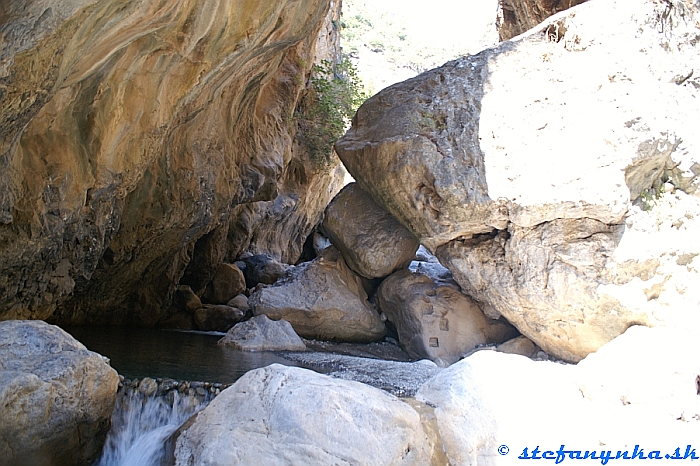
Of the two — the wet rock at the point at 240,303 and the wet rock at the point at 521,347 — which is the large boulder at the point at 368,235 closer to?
the wet rock at the point at 521,347

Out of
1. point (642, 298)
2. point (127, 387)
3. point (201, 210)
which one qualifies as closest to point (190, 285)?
point (201, 210)

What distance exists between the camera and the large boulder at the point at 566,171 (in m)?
7.82

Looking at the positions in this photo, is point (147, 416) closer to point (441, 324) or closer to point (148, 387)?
point (148, 387)

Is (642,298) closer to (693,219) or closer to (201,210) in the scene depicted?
(693,219)

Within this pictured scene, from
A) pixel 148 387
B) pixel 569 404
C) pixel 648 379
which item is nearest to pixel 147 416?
pixel 148 387

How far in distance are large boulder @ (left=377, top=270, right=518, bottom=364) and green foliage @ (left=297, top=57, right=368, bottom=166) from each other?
5.57 meters

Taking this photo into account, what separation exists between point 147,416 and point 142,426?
102 millimetres

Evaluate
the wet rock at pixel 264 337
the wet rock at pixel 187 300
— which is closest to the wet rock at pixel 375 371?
the wet rock at pixel 264 337

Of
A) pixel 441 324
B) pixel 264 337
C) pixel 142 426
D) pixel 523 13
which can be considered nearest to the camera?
pixel 142 426

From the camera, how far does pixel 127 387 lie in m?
4.94

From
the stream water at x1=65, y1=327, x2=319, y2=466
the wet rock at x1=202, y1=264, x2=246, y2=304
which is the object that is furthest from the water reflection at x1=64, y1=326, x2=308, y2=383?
the wet rock at x1=202, y1=264, x2=246, y2=304

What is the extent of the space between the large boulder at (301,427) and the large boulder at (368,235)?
6716 millimetres

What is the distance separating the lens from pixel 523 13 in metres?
14.7

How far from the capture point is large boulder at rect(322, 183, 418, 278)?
1078cm
